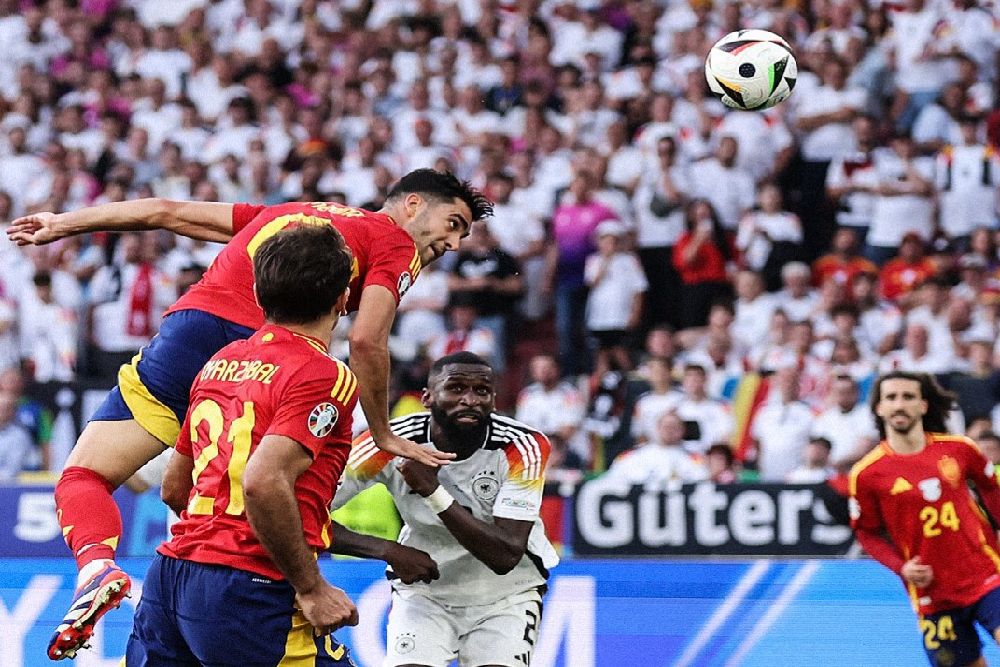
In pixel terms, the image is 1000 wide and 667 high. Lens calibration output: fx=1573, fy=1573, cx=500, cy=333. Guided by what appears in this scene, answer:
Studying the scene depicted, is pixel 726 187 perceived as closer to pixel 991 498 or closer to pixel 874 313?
pixel 874 313

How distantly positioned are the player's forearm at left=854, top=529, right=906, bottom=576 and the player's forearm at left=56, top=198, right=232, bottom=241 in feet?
12.6

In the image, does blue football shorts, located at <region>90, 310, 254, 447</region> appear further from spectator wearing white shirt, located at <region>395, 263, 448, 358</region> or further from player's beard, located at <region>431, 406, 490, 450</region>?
spectator wearing white shirt, located at <region>395, 263, 448, 358</region>

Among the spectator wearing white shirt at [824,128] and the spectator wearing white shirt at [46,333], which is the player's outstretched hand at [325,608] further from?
the spectator wearing white shirt at [824,128]

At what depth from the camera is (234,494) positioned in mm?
4988

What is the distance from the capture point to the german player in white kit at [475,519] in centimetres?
705

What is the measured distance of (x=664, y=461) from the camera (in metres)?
12.4

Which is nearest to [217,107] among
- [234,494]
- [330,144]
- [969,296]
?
[330,144]

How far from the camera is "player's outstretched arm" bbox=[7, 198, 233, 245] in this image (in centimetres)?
630

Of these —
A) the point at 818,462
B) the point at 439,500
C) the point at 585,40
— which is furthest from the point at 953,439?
the point at 585,40

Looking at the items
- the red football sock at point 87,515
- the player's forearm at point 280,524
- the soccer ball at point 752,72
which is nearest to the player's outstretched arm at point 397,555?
the red football sock at point 87,515

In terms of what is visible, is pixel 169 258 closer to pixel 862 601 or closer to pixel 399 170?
pixel 399 170

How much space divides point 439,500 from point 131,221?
1.75m

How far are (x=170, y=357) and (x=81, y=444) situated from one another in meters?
0.49

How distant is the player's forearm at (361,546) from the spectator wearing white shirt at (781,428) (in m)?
6.13
